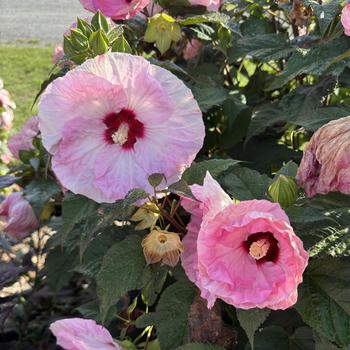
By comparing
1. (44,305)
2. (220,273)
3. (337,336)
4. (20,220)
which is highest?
(220,273)

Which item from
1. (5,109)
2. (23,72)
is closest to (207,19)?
(5,109)

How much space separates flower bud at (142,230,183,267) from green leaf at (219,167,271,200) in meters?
0.09

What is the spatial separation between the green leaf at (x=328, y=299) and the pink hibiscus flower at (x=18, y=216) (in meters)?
0.79

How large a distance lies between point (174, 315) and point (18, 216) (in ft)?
2.22

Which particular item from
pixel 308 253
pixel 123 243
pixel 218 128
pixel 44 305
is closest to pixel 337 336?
pixel 308 253

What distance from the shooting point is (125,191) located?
93 cm

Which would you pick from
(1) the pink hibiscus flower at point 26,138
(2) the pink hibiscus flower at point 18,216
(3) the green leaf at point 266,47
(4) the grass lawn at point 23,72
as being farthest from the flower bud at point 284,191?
(4) the grass lawn at point 23,72

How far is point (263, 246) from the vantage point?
77 cm

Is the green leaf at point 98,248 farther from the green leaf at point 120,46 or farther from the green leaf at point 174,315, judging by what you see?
the green leaf at point 120,46

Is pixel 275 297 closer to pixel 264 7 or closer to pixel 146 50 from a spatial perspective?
pixel 146 50

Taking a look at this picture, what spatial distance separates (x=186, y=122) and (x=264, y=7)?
0.69 m

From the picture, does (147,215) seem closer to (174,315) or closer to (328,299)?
(174,315)

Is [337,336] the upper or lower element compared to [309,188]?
lower

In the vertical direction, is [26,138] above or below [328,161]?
below
